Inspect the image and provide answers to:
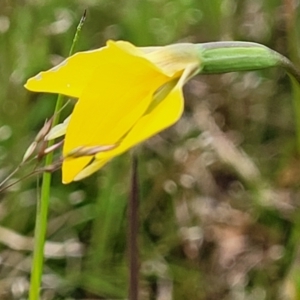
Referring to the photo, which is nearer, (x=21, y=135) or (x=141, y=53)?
(x=141, y=53)

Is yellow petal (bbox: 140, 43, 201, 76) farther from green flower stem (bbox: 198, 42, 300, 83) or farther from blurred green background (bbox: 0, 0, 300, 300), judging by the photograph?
blurred green background (bbox: 0, 0, 300, 300)

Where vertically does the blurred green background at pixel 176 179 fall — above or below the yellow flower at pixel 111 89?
below

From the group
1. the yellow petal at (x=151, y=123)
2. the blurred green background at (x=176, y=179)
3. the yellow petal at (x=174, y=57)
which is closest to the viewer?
the yellow petal at (x=151, y=123)

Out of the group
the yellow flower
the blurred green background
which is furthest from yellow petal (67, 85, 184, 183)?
the blurred green background

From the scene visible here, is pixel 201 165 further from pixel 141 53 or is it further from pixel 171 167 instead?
pixel 141 53

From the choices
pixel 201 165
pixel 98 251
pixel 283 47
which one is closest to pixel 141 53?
pixel 98 251

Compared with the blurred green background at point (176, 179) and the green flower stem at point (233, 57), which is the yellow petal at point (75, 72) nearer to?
the green flower stem at point (233, 57)

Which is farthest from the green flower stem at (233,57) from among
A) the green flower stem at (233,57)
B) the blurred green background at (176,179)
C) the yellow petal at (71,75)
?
the blurred green background at (176,179)
